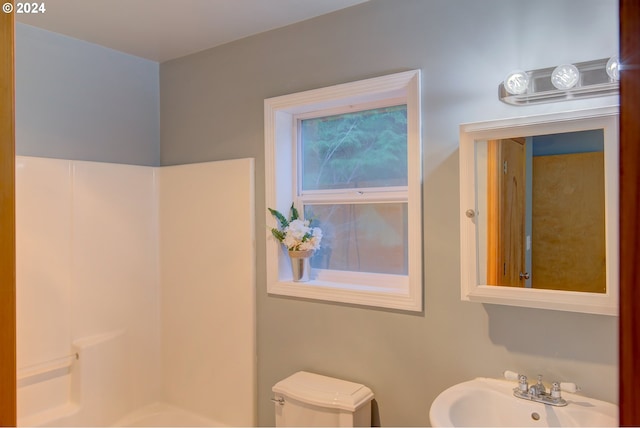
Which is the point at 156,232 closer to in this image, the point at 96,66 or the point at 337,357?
the point at 96,66

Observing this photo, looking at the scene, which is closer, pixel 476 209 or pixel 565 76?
pixel 565 76

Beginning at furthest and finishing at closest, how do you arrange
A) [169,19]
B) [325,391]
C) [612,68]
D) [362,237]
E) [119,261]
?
[119,261] < [362,237] < [169,19] < [325,391] < [612,68]

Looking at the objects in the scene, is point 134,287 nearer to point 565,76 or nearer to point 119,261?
point 119,261

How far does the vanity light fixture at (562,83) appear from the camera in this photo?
4.64ft

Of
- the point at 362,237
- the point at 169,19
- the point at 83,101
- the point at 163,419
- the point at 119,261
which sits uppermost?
the point at 169,19

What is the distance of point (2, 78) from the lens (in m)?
0.56

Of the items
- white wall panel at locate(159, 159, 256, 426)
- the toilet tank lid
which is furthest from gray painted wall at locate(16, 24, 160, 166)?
the toilet tank lid

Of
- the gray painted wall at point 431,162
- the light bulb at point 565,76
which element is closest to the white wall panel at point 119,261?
the gray painted wall at point 431,162

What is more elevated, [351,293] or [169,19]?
[169,19]

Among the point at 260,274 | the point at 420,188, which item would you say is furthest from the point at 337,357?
the point at 420,188

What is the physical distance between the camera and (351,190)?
7.47 ft

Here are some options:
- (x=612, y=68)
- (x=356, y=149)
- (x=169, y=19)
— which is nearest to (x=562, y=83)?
(x=612, y=68)

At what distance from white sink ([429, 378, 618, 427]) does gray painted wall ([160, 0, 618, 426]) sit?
76 mm

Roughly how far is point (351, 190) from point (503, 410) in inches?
47.2
